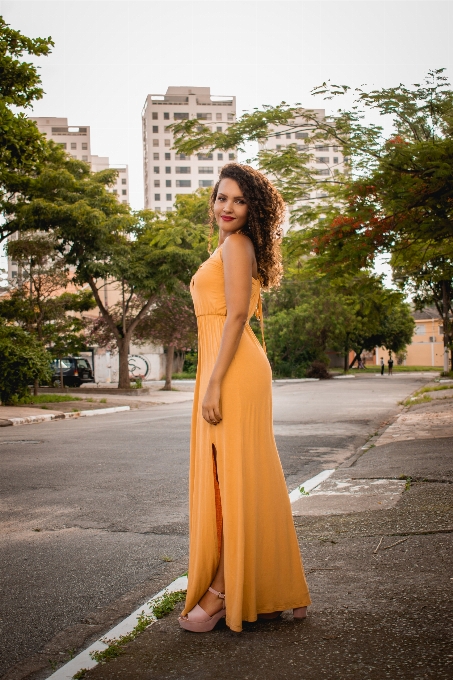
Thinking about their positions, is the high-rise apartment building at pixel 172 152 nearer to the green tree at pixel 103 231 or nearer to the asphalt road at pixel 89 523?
the green tree at pixel 103 231

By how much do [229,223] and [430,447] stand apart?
21.6 feet

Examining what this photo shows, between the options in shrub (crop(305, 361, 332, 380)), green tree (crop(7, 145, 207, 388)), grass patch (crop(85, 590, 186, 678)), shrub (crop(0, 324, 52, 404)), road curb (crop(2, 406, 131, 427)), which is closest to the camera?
grass patch (crop(85, 590, 186, 678))

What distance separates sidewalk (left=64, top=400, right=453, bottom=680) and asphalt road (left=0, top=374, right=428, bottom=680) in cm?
53

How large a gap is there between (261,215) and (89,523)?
3.02 meters

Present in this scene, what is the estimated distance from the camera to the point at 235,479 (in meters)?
2.91

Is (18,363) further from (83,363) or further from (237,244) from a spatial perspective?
(83,363)

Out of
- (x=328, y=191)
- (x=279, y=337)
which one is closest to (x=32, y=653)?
(x=328, y=191)

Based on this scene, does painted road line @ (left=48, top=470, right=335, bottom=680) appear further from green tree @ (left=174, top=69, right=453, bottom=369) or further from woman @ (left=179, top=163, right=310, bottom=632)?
green tree @ (left=174, top=69, right=453, bottom=369)

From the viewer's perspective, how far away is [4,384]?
19125mm

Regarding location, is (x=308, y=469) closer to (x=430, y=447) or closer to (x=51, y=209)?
(x=430, y=447)

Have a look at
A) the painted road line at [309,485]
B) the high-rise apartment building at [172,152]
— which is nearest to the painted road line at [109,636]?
the painted road line at [309,485]

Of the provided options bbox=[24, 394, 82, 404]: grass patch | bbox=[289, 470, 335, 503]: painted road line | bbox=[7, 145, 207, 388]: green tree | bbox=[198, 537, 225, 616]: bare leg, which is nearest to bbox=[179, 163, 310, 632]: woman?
bbox=[198, 537, 225, 616]: bare leg

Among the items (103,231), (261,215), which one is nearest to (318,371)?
(103,231)

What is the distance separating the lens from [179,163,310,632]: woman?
2896 millimetres
